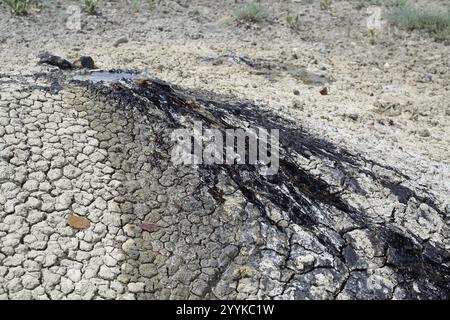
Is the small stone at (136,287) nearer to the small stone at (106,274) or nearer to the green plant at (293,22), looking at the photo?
the small stone at (106,274)

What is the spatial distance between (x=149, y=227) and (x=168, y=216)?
5.1 inches

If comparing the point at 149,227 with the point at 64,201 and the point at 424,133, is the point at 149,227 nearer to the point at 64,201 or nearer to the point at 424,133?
A: the point at 64,201

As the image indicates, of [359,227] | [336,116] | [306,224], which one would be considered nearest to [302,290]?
[306,224]

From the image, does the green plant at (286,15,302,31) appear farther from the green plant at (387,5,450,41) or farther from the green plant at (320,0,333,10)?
the green plant at (387,5,450,41)

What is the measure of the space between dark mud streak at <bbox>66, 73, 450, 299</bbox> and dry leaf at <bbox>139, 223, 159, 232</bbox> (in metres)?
0.41

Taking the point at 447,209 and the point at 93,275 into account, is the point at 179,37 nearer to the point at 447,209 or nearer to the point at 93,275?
the point at 447,209

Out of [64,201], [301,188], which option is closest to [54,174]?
[64,201]

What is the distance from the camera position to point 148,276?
257 cm

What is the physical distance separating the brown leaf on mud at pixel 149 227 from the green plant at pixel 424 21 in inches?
264

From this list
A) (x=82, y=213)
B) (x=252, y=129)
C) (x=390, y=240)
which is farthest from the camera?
→ (x=252, y=129)

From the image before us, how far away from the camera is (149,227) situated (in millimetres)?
2781

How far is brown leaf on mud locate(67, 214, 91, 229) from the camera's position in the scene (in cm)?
271

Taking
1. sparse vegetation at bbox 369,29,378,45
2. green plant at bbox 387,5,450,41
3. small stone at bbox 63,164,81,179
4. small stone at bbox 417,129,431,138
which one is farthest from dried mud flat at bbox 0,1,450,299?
Answer: green plant at bbox 387,5,450,41

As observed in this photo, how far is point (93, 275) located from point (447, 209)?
8.30 ft
